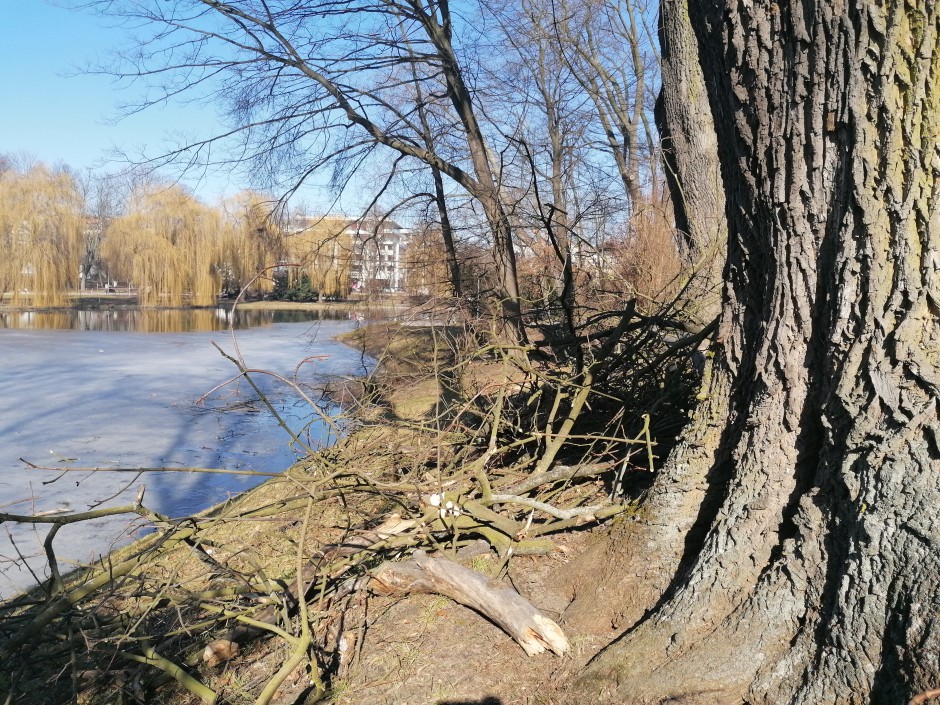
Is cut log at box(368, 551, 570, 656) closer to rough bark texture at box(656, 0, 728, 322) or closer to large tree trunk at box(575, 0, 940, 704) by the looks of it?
large tree trunk at box(575, 0, 940, 704)

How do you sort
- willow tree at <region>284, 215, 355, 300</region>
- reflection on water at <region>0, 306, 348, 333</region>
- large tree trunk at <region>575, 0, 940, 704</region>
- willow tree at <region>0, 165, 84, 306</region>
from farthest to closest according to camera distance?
willow tree at <region>0, 165, 84, 306</region> < reflection on water at <region>0, 306, 348, 333</region> < willow tree at <region>284, 215, 355, 300</region> < large tree trunk at <region>575, 0, 940, 704</region>

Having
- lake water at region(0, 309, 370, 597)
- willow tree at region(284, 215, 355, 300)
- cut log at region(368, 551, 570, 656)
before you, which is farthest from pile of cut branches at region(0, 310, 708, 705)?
willow tree at region(284, 215, 355, 300)

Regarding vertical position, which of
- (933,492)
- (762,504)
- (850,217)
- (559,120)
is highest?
(559,120)

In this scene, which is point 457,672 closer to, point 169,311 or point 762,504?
point 762,504

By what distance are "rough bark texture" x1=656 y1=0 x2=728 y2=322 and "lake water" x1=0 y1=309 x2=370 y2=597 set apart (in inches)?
147

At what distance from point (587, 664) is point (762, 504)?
89cm

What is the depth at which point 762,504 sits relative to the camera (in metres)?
2.98

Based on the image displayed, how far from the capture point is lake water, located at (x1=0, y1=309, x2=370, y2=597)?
7098 mm

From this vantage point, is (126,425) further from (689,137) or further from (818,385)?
(818,385)

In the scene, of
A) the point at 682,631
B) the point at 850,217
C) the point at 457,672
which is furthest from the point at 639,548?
the point at 850,217

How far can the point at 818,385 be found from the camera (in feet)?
9.40

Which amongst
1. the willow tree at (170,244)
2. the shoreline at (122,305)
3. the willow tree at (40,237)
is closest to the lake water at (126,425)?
the shoreline at (122,305)

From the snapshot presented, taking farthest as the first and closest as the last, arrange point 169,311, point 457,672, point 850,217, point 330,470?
point 169,311, point 330,470, point 457,672, point 850,217

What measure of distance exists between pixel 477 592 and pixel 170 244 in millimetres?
40205
